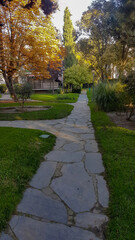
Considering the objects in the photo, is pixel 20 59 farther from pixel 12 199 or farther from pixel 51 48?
pixel 12 199

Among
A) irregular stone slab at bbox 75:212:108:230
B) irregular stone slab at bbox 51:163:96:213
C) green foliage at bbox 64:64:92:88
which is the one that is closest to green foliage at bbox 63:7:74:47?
green foliage at bbox 64:64:92:88

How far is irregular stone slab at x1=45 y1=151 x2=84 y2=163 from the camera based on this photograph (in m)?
2.91

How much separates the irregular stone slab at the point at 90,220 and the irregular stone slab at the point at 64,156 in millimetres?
1225

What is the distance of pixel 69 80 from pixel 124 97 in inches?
821

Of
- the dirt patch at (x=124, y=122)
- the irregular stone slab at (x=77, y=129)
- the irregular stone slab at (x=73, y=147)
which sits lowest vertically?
the irregular stone slab at (x=73, y=147)

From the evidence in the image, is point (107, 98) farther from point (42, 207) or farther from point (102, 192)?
point (42, 207)

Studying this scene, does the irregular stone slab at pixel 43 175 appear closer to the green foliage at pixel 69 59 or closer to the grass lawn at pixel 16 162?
the grass lawn at pixel 16 162

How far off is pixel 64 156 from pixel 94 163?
595mm

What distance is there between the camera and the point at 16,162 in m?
2.64

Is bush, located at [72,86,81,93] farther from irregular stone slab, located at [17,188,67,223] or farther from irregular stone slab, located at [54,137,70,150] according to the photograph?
irregular stone slab, located at [17,188,67,223]

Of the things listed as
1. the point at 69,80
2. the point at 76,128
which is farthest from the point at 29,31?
the point at 69,80

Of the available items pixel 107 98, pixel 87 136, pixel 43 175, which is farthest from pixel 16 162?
pixel 107 98

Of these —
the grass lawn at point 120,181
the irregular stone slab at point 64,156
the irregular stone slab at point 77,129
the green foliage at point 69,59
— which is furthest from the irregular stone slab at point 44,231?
the green foliage at point 69,59

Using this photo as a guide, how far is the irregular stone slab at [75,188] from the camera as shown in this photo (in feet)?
5.92
